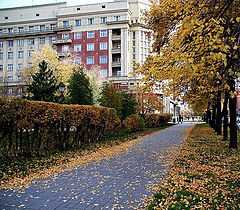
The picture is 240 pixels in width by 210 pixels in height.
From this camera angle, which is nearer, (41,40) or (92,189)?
(92,189)

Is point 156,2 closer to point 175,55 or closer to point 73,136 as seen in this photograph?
point 73,136

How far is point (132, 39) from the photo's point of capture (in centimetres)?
6372

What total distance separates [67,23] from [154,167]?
60.6 m

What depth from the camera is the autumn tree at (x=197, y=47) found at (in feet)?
17.3

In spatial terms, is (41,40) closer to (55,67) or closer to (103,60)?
(103,60)

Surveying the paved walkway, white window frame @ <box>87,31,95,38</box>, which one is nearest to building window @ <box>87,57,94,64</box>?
white window frame @ <box>87,31,95,38</box>

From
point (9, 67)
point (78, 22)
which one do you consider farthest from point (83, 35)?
point (9, 67)

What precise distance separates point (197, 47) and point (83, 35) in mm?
59120

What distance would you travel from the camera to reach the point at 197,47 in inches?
208

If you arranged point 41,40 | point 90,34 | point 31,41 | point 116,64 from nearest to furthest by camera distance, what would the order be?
point 116,64, point 90,34, point 41,40, point 31,41

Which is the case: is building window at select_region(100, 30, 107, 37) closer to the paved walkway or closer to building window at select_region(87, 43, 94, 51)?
building window at select_region(87, 43, 94, 51)

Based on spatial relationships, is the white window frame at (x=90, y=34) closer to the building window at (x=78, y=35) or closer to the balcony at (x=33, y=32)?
the building window at (x=78, y=35)

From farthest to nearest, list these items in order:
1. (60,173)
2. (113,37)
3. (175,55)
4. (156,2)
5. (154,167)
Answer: (113,37)
(156,2)
(154,167)
(60,173)
(175,55)

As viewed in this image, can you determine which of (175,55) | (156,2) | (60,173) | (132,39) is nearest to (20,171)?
(60,173)
